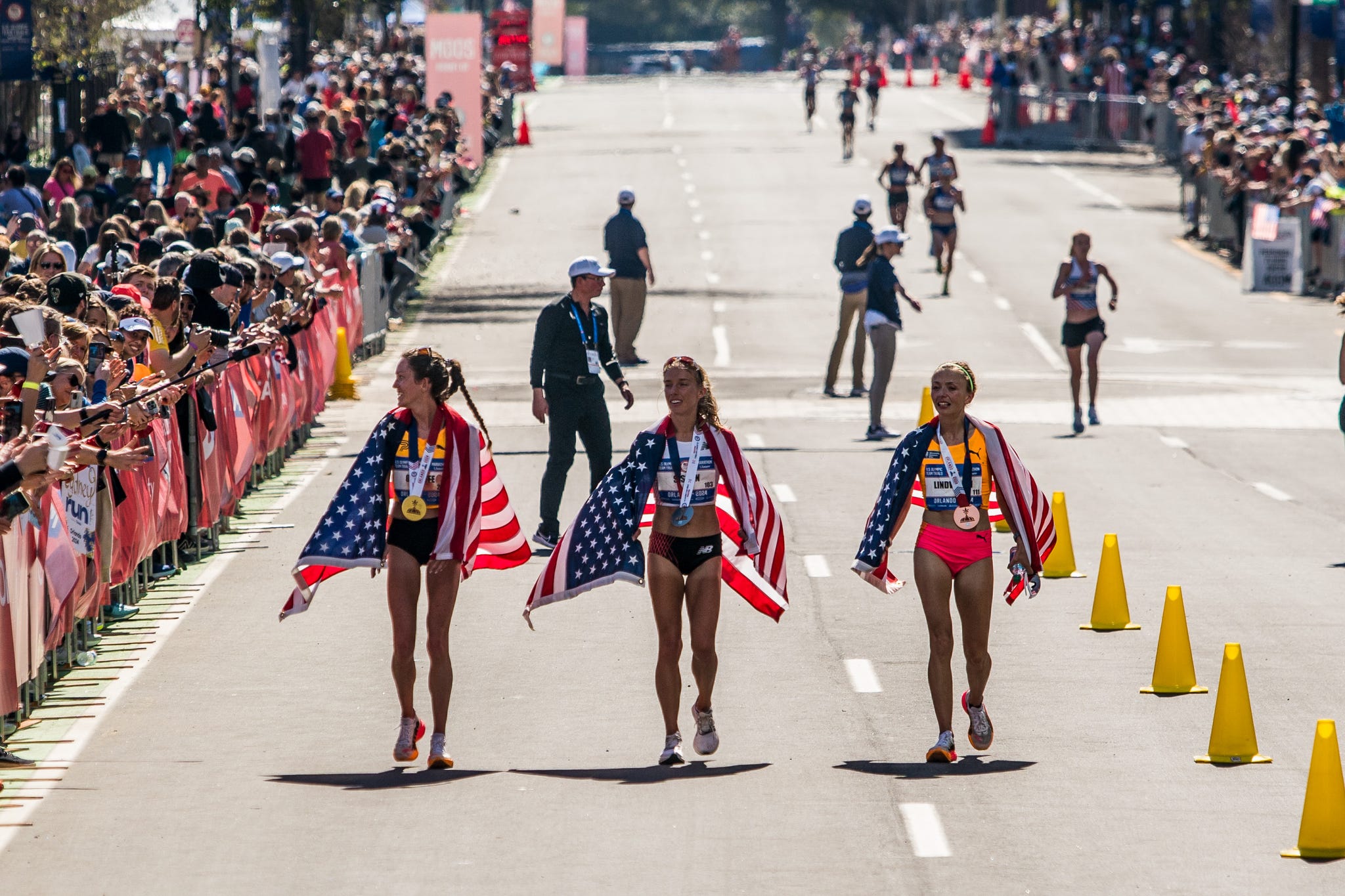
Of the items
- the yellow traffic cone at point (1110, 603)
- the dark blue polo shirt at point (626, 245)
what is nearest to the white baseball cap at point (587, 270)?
the yellow traffic cone at point (1110, 603)

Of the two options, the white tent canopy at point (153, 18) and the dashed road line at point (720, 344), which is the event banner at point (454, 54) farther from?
the dashed road line at point (720, 344)

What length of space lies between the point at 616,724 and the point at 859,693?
4.59 feet

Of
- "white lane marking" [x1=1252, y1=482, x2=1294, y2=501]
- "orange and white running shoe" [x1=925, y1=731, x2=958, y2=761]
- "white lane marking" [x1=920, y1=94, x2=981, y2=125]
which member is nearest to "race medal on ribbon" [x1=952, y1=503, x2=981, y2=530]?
"orange and white running shoe" [x1=925, y1=731, x2=958, y2=761]

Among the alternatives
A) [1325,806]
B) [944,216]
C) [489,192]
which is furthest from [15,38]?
[1325,806]

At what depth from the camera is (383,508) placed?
1041 cm

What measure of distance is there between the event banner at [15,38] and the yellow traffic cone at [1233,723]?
24210mm

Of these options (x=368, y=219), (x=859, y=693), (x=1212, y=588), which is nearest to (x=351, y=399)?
(x=368, y=219)

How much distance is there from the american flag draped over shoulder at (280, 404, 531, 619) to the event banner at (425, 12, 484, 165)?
39.9 m

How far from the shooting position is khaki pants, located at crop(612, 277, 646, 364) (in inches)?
1125

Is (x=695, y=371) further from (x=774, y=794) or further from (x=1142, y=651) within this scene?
(x=1142, y=651)

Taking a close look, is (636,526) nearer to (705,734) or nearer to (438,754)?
(705,734)

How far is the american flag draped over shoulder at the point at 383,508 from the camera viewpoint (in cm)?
1034

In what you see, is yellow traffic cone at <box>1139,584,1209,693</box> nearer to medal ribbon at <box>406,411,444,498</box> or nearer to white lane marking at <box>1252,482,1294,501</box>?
medal ribbon at <box>406,411,444,498</box>

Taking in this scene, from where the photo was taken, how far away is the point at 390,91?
5009 cm
